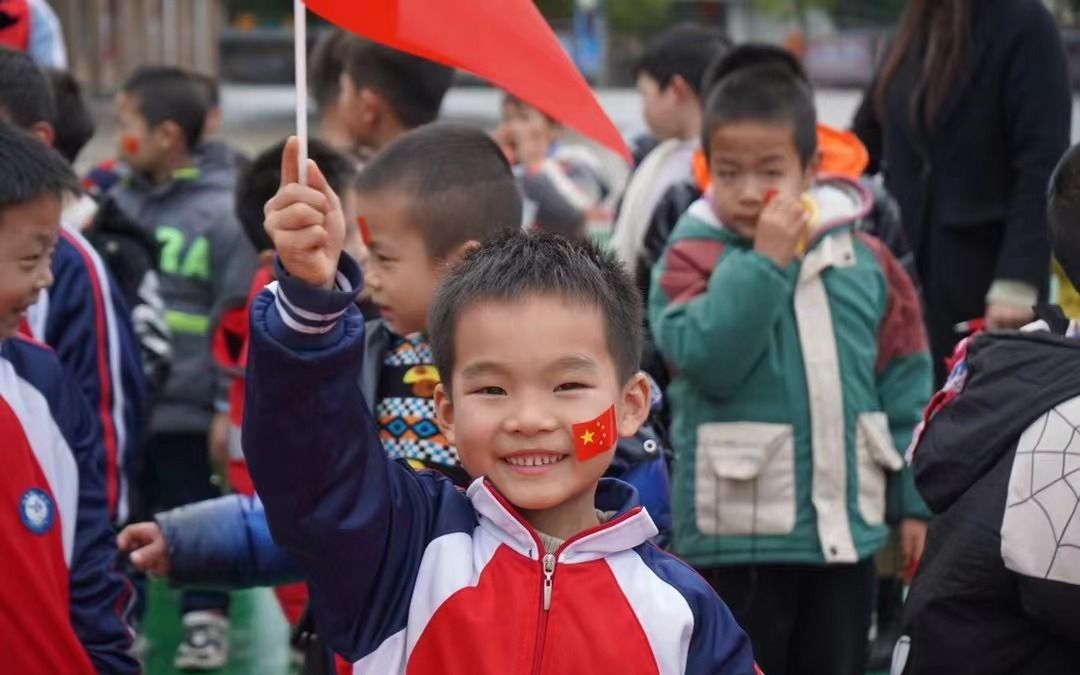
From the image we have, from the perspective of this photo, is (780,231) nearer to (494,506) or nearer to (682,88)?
(494,506)

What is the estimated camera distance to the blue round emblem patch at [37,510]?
9.44 ft

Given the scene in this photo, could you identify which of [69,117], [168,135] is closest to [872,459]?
[69,117]

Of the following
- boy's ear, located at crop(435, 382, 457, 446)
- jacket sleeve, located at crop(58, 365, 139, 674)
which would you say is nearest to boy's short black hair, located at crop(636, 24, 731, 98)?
jacket sleeve, located at crop(58, 365, 139, 674)

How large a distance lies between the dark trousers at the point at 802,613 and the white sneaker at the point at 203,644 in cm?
195

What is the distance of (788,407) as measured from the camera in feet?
12.8

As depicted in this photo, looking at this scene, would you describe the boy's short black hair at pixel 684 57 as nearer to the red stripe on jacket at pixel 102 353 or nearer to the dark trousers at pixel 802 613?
the dark trousers at pixel 802 613

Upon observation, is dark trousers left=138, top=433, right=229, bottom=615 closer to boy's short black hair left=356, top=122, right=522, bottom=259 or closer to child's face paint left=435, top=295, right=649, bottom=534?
boy's short black hair left=356, top=122, right=522, bottom=259

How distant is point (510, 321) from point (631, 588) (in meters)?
0.40

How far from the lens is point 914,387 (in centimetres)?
404

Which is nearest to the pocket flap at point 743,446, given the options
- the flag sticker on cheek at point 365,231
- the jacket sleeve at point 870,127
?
the flag sticker on cheek at point 365,231

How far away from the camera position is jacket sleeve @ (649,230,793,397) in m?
3.78

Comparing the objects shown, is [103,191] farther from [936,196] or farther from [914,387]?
[914,387]

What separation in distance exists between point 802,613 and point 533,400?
1.87m

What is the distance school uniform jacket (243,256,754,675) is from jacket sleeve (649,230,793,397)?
1.45 meters
